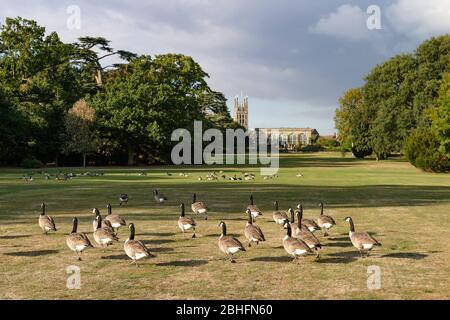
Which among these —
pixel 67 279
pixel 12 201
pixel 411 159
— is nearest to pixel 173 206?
pixel 12 201

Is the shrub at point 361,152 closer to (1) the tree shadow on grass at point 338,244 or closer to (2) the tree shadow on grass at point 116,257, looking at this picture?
(1) the tree shadow on grass at point 338,244

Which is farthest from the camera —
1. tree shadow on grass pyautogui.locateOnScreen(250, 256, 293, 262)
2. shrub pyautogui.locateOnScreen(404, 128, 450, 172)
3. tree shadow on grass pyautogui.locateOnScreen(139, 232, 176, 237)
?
shrub pyautogui.locateOnScreen(404, 128, 450, 172)

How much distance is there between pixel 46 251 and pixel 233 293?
6814 millimetres

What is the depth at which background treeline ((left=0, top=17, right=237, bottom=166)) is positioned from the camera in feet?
239

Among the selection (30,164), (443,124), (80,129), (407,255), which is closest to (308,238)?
(407,255)

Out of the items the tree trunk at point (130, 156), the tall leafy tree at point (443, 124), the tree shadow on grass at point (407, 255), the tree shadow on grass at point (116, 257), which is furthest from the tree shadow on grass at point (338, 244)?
the tree trunk at point (130, 156)

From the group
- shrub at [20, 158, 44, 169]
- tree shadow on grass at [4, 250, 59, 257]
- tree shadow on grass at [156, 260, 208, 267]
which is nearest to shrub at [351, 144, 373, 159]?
shrub at [20, 158, 44, 169]

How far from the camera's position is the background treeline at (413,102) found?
60.8m

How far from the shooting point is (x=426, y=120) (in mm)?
75375

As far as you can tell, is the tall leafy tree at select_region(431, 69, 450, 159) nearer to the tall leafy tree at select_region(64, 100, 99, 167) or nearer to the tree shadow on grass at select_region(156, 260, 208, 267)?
the tall leafy tree at select_region(64, 100, 99, 167)

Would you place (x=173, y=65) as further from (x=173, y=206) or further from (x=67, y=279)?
(x=67, y=279)

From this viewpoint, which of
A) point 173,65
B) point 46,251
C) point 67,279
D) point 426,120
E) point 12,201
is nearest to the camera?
point 67,279

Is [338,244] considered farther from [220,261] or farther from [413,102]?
[413,102]
